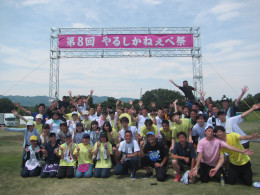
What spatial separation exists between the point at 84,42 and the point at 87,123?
30.9 feet

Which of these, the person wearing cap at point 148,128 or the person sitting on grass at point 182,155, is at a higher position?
the person wearing cap at point 148,128

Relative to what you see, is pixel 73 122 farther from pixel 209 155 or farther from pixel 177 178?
pixel 209 155

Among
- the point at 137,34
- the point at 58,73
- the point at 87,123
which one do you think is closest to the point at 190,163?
the point at 87,123

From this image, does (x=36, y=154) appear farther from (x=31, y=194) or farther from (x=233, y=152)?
(x=233, y=152)

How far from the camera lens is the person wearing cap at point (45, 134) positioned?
6007mm

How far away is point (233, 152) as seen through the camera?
15.0 ft

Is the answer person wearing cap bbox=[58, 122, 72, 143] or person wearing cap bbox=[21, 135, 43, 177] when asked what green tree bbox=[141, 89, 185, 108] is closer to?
person wearing cap bbox=[58, 122, 72, 143]

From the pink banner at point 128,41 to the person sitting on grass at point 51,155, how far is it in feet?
33.2

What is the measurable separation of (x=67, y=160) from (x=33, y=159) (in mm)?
988

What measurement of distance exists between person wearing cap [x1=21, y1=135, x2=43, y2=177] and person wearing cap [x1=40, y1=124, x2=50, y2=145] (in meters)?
0.36

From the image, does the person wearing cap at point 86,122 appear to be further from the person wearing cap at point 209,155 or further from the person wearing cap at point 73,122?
the person wearing cap at point 209,155

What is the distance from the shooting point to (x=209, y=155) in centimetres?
463

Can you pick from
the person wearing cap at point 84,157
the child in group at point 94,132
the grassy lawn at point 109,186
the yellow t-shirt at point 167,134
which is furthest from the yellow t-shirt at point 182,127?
the person wearing cap at point 84,157

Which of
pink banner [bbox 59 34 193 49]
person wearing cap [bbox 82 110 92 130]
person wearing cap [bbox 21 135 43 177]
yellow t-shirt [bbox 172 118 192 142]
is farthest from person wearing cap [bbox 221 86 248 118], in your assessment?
pink banner [bbox 59 34 193 49]
